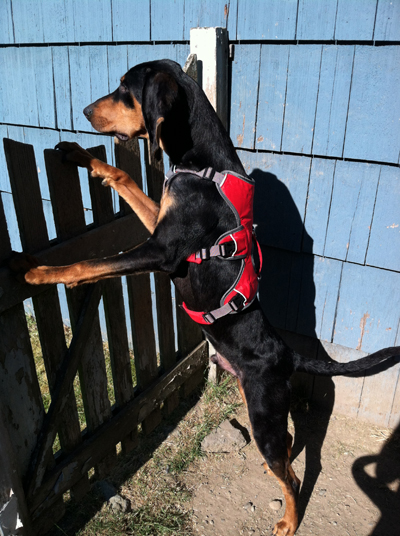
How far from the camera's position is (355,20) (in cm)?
272

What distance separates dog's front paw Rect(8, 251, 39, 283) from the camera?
2080 mm

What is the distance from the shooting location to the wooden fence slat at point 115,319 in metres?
2.61

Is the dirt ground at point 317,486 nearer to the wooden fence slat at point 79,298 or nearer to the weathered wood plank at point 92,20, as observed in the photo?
the wooden fence slat at point 79,298

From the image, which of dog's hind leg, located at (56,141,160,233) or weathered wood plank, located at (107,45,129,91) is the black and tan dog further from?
weathered wood plank, located at (107,45,129,91)

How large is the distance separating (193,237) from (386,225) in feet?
5.13

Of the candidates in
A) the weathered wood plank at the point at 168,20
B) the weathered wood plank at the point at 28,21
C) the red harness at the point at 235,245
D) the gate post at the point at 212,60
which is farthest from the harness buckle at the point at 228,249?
the weathered wood plank at the point at 28,21

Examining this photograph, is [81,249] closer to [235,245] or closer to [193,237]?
[193,237]

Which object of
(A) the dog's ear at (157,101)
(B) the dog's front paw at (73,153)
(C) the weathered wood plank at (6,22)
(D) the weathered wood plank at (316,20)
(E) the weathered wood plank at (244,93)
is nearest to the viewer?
(A) the dog's ear at (157,101)

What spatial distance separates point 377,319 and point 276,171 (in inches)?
54.1

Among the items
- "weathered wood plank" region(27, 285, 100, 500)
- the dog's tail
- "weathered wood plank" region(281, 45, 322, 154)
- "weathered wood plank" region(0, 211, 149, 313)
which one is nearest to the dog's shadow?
"weathered wood plank" region(281, 45, 322, 154)

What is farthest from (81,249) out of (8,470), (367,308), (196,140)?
(367,308)

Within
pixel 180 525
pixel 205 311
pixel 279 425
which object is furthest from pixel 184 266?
pixel 180 525

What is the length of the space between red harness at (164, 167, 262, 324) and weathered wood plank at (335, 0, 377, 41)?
1271 millimetres

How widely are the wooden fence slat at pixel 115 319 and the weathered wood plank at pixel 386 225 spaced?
1.83m
